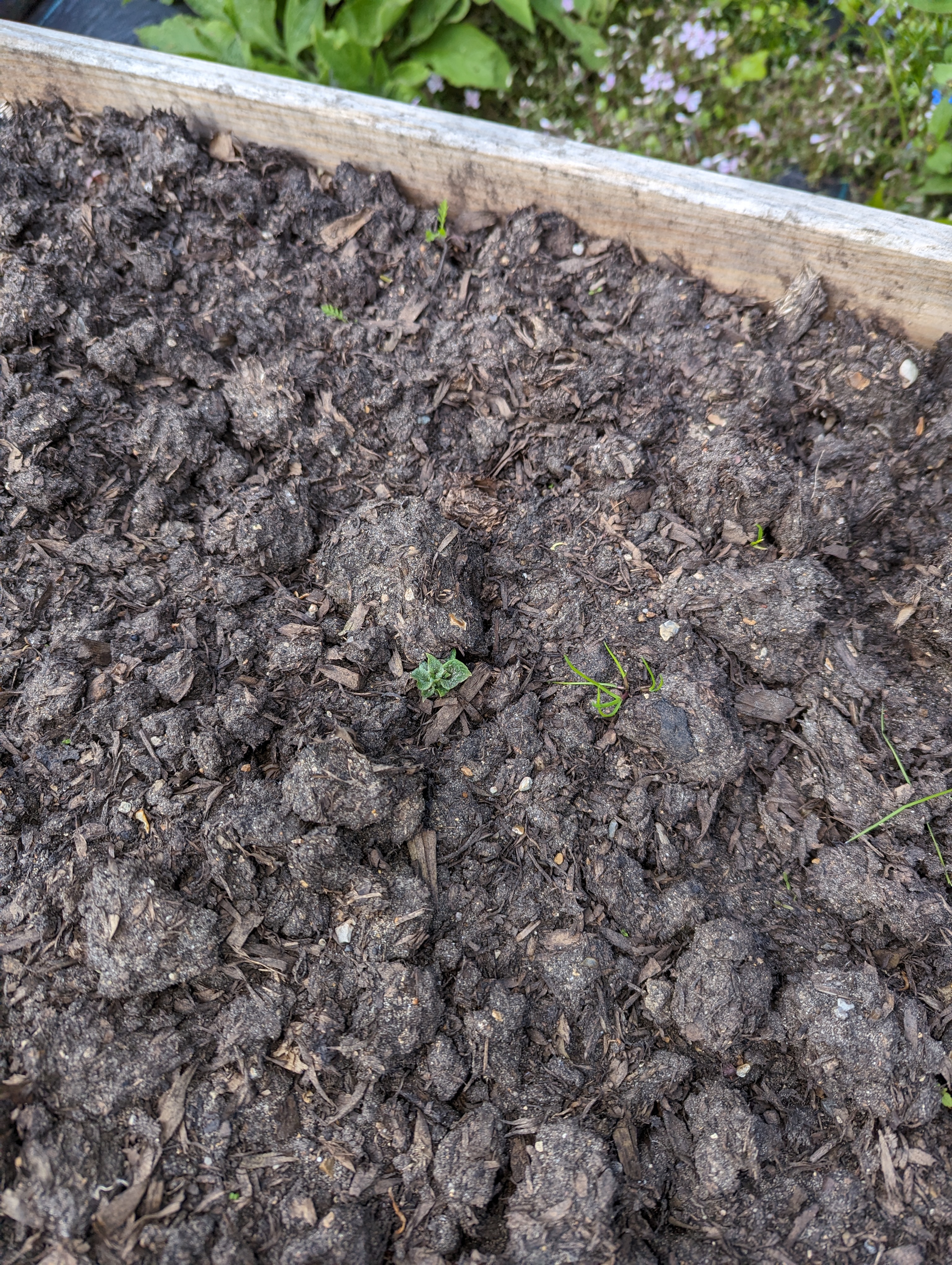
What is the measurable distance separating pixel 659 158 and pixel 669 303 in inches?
54.4

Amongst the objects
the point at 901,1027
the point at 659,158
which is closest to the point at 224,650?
the point at 901,1027

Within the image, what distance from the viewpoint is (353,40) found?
2562 millimetres

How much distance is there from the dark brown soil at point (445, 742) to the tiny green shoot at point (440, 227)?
0.04 metres

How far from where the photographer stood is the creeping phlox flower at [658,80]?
3.11m

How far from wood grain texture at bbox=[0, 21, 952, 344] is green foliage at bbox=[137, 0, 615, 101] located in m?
0.45

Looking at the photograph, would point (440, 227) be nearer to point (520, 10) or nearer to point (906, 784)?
point (520, 10)

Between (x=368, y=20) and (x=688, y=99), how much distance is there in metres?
1.37

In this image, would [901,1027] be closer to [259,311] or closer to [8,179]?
[259,311]

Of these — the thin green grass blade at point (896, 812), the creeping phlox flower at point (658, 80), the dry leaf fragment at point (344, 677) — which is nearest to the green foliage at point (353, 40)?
the creeping phlox flower at point (658, 80)

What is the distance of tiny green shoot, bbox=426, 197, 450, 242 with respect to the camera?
93.0 inches

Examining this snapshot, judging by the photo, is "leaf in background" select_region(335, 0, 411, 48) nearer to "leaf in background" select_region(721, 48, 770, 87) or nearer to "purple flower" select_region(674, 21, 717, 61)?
"purple flower" select_region(674, 21, 717, 61)

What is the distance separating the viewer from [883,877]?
175 cm

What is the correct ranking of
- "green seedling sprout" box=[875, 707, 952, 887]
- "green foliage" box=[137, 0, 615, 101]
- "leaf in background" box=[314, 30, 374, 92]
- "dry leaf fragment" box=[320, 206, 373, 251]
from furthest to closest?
"green foliage" box=[137, 0, 615, 101], "leaf in background" box=[314, 30, 374, 92], "dry leaf fragment" box=[320, 206, 373, 251], "green seedling sprout" box=[875, 707, 952, 887]

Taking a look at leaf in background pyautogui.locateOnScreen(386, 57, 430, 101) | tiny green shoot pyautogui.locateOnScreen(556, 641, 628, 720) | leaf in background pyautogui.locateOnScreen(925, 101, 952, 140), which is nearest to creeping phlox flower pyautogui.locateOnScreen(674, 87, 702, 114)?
leaf in background pyautogui.locateOnScreen(925, 101, 952, 140)
